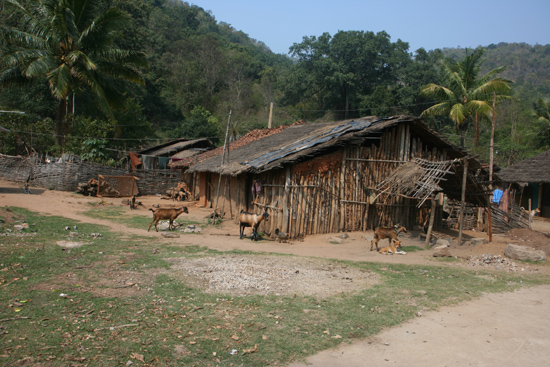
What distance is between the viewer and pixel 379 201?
1644 cm

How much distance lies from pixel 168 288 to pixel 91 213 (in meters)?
12.3

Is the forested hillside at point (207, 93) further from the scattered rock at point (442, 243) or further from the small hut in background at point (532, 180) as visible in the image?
the scattered rock at point (442, 243)

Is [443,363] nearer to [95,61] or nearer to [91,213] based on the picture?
[91,213]

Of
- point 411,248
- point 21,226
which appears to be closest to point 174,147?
point 21,226

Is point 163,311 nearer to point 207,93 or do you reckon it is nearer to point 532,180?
point 532,180

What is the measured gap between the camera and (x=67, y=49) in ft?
76.4

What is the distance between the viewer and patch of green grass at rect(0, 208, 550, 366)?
5.11 m

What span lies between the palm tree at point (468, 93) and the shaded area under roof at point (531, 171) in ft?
9.76

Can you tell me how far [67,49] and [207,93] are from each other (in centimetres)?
2989

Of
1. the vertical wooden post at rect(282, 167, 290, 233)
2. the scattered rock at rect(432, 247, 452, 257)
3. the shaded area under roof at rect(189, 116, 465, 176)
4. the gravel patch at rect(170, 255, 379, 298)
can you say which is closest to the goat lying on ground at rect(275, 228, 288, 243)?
the vertical wooden post at rect(282, 167, 290, 233)

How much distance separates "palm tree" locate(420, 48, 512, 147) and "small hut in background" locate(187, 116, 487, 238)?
10.8 meters

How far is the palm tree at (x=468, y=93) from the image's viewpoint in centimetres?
2627

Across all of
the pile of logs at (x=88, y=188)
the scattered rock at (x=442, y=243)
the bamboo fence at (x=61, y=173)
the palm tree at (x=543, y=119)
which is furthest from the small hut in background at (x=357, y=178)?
the palm tree at (x=543, y=119)

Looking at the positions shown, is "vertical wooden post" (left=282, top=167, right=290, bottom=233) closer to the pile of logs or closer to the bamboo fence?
the pile of logs
